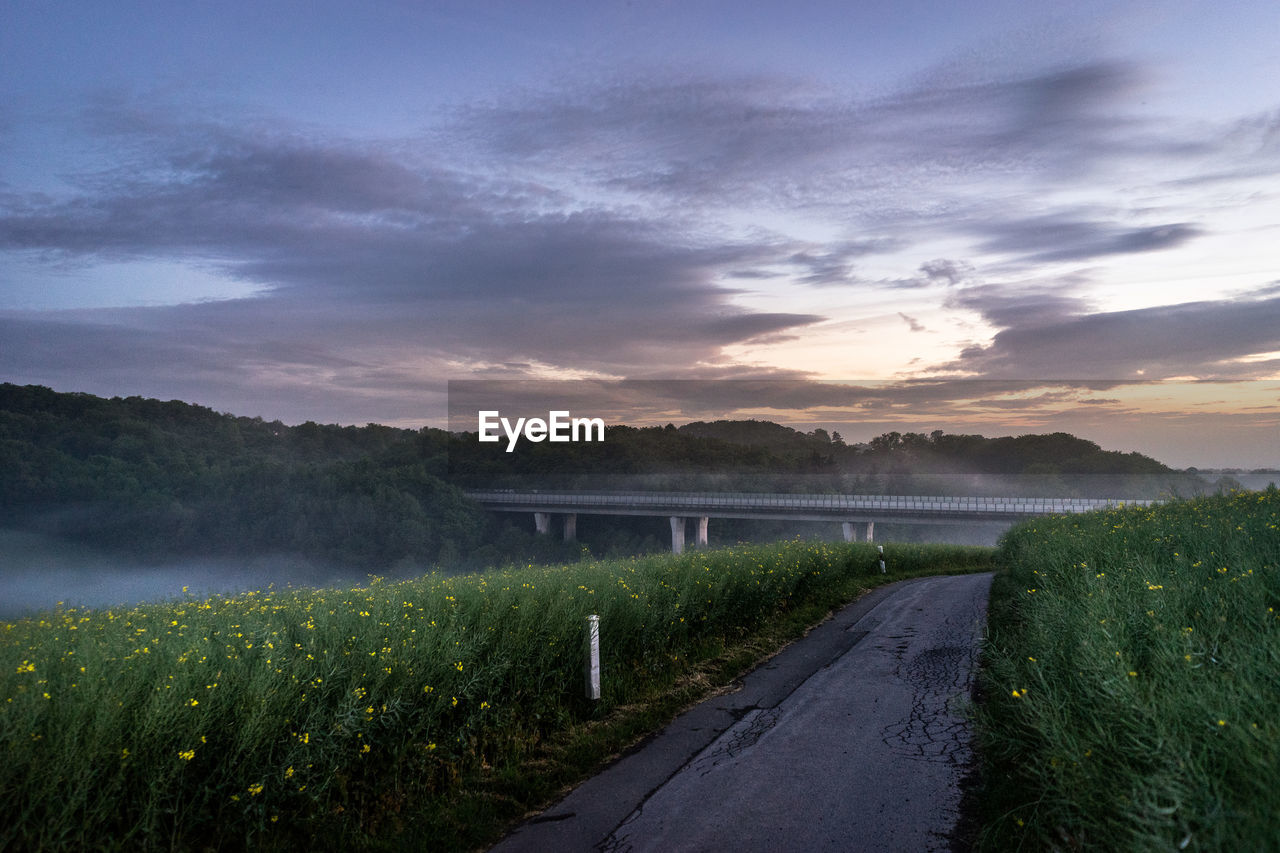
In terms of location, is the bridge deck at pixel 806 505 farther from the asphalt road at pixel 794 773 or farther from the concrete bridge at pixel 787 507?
the asphalt road at pixel 794 773

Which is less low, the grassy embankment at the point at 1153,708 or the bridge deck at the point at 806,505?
the grassy embankment at the point at 1153,708

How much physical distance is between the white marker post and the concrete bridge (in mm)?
47831

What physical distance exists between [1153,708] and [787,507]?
250ft

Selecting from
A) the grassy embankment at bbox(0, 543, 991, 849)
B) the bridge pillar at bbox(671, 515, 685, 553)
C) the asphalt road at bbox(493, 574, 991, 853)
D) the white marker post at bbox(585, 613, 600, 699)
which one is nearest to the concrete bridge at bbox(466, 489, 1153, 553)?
the bridge pillar at bbox(671, 515, 685, 553)

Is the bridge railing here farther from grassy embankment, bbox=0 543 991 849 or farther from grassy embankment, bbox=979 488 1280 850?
grassy embankment, bbox=0 543 991 849

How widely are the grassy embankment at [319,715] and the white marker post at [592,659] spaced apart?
0.14 meters

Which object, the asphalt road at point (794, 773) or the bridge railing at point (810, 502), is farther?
the bridge railing at point (810, 502)

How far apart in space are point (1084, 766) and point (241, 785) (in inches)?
230

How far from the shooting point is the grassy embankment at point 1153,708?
11.9 ft

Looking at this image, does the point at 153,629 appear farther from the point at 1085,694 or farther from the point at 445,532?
the point at 445,532

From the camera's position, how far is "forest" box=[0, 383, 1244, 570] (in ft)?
318

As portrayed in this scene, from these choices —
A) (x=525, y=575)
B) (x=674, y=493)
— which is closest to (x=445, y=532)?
(x=674, y=493)

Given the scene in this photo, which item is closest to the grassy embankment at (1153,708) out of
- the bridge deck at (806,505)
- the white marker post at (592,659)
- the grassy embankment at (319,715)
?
the grassy embankment at (319,715)

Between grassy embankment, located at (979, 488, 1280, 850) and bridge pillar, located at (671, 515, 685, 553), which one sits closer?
Answer: grassy embankment, located at (979, 488, 1280, 850)
